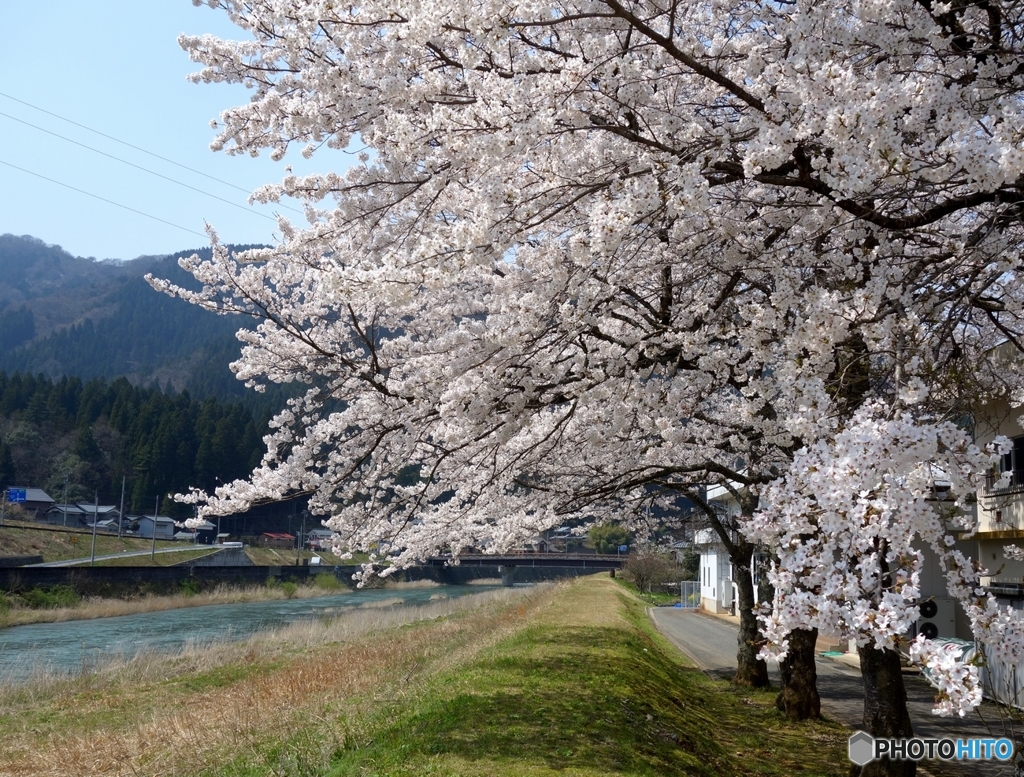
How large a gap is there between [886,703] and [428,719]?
4318mm

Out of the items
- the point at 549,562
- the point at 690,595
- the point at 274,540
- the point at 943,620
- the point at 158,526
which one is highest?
the point at 158,526

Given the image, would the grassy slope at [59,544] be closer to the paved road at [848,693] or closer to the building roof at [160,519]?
the building roof at [160,519]

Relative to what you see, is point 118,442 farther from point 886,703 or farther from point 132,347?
point 132,347

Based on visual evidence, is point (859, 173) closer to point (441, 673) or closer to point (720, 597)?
point (441, 673)

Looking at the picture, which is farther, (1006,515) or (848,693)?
(1006,515)

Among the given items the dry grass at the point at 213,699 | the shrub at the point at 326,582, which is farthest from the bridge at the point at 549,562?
the dry grass at the point at 213,699

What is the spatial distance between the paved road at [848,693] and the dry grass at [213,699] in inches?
225

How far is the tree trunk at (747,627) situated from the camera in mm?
13586

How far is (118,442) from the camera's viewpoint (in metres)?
81.3

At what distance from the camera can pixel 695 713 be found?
35.3 feet

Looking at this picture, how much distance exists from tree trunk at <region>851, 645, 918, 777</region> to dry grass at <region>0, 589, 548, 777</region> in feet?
16.2

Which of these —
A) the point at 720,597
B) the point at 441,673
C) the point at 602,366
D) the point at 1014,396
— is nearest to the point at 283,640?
the point at 441,673

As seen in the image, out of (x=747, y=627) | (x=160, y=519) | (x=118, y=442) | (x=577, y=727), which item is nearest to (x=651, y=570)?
(x=747, y=627)

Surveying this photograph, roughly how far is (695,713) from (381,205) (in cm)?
835
